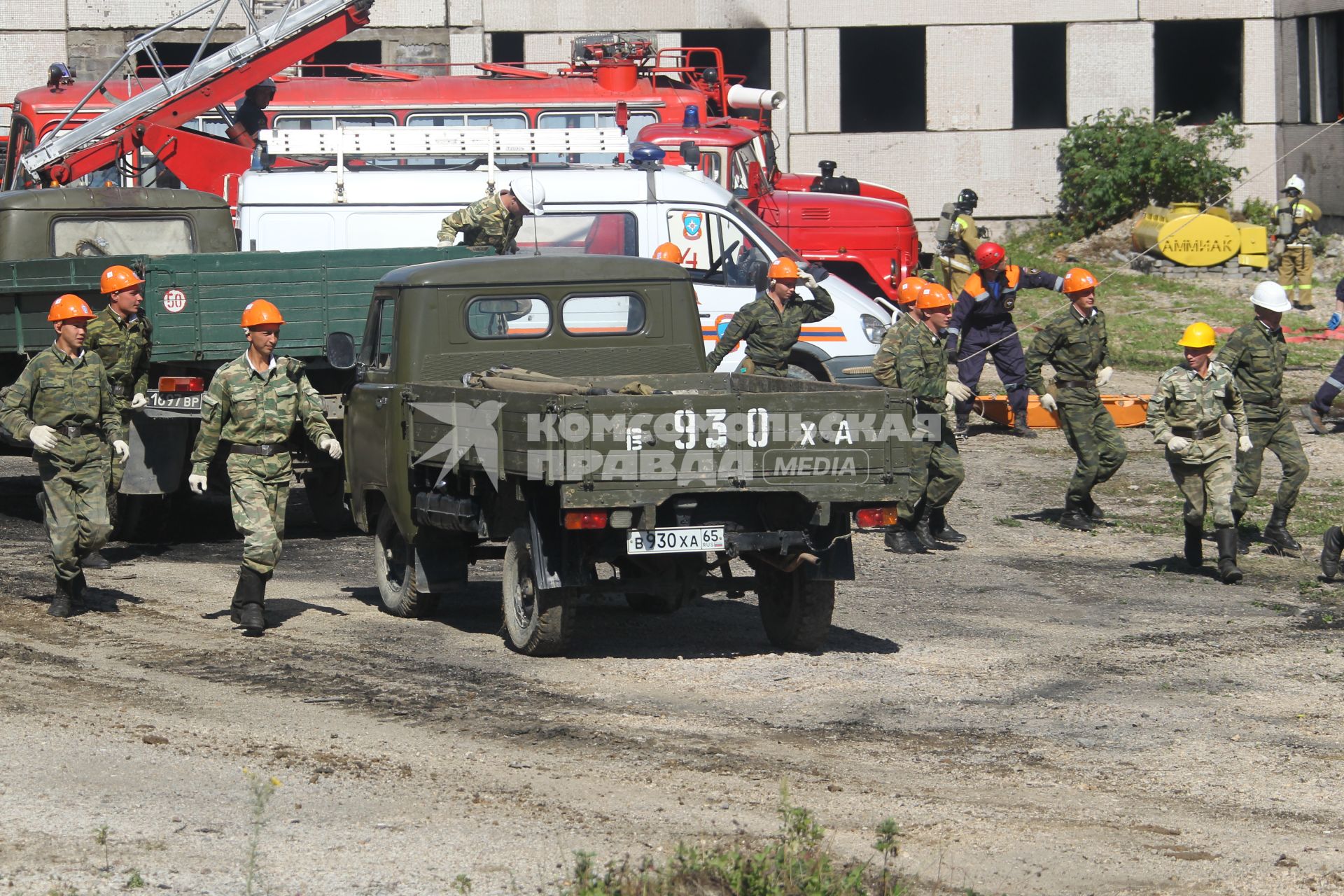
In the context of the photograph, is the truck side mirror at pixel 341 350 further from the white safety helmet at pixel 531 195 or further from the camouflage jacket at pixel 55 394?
the white safety helmet at pixel 531 195

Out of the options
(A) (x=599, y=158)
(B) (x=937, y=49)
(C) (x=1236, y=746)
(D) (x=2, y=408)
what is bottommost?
(C) (x=1236, y=746)

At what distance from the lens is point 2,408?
10.0 metres

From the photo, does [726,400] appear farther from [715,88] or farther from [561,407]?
[715,88]

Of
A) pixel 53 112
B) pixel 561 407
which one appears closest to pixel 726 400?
Result: pixel 561 407

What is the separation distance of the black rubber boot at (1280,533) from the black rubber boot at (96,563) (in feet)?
25.7

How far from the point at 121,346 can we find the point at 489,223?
3327mm

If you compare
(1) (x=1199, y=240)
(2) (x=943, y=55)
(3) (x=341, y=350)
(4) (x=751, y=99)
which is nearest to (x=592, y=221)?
(3) (x=341, y=350)

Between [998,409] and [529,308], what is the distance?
27.6ft

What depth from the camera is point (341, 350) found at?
983cm

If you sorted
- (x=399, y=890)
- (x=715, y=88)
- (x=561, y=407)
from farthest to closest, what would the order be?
(x=715, y=88) → (x=561, y=407) → (x=399, y=890)

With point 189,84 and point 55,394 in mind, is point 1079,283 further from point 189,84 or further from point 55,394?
point 189,84

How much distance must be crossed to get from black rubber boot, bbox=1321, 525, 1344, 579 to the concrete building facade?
1721 cm

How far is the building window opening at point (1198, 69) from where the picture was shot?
3169 cm

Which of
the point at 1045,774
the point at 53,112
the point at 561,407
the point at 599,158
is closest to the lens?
the point at 1045,774
